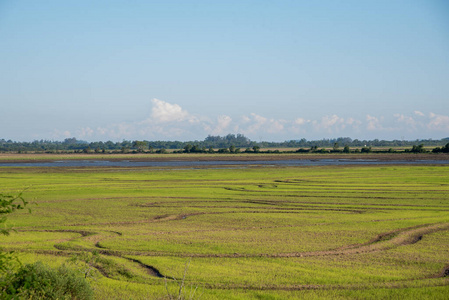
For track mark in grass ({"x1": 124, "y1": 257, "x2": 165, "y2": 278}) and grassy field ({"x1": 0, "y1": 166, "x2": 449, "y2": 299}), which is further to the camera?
track mark in grass ({"x1": 124, "y1": 257, "x2": 165, "y2": 278})

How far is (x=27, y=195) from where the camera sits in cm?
4059

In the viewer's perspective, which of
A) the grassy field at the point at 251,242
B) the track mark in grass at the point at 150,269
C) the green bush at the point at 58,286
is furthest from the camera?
the track mark in grass at the point at 150,269

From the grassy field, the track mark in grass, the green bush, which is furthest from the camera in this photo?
the track mark in grass

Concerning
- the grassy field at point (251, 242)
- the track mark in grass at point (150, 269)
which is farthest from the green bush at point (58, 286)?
the track mark in grass at point (150, 269)

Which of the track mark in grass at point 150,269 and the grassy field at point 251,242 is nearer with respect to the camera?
the grassy field at point 251,242

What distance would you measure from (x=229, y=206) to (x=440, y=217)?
13646 mm

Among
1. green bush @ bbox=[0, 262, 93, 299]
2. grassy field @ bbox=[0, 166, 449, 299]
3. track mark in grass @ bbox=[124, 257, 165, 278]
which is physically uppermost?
green bush @ bbox=[0, 262, 93, 299]

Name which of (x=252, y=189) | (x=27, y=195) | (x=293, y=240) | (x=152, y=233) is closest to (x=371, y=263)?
(x=293, y=240)

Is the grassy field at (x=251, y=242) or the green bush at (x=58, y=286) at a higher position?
the green bush at (x=58, y=286)

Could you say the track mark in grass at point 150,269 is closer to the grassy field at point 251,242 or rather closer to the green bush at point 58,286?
the grassy field at point 251,242

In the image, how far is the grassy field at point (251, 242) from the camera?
47.8 feet

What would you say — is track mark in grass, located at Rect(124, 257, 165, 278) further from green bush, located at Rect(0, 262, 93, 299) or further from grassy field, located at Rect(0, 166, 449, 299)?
green bush, located at Rect(0, 262, 93, 299)

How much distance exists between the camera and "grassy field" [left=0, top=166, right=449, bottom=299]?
14.6 metres

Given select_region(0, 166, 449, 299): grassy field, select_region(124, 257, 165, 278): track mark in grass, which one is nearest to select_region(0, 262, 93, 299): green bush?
select_region(0, 166, 449, 299): grassy field
